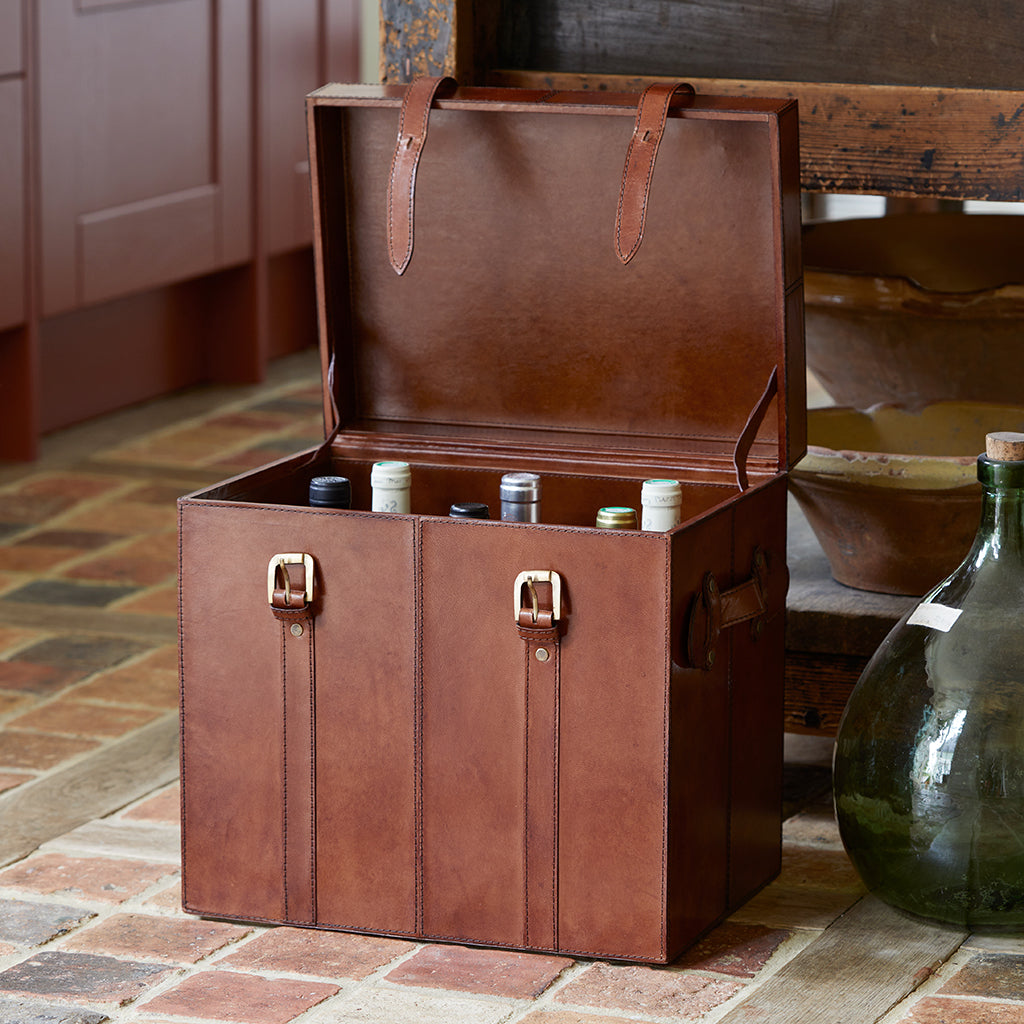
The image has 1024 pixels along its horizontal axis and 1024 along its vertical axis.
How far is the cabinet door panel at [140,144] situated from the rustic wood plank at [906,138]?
2.36 m

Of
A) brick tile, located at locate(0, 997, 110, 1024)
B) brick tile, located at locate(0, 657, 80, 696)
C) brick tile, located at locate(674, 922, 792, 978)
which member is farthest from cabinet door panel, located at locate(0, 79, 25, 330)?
brick tile, located at locate(674, 922, 792, 978)

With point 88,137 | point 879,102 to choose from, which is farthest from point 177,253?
point 879,102

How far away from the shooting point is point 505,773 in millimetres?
1753

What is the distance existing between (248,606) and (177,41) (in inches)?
122

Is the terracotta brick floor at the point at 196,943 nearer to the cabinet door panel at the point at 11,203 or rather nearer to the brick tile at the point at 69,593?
the brick tile at the point at 69,593

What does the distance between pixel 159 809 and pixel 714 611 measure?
32.2 inches

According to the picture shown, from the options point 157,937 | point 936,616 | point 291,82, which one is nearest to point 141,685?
point 157,937

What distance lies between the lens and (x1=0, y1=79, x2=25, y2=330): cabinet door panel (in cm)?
398

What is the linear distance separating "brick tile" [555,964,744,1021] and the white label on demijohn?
39 centimetres

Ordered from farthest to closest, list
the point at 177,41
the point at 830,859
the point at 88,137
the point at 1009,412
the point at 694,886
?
the point at 177,41 → the point at 88,137 → the point at 1009,412 → the point at 830,859 → the point at 694,886

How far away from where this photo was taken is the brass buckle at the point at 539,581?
170 cm

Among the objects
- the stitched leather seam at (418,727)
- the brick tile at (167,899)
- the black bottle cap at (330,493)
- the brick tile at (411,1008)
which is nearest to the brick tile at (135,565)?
the brick tile at (167,899)

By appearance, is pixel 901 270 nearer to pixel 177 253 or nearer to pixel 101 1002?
pixel 101 1002

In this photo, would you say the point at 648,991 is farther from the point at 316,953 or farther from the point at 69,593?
the point at 69,593
